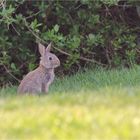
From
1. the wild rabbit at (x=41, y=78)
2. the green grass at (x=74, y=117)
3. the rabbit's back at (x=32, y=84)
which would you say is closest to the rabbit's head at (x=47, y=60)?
the wild rabbit at (x=41, y=78)

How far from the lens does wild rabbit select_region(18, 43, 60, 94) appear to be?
390 inches

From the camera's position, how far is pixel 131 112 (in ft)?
22.3

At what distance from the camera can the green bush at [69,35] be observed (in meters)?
12.9

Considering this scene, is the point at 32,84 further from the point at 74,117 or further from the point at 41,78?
the point at 74,117

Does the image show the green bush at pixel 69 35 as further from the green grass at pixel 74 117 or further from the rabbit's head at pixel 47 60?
the green grass at pixel 74 117

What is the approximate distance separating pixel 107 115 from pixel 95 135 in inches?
23.4

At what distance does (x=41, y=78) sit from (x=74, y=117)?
3570 millimetres

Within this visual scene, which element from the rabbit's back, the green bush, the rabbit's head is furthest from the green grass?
the green bush

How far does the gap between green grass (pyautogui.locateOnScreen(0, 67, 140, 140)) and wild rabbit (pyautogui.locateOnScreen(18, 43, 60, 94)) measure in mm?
1761

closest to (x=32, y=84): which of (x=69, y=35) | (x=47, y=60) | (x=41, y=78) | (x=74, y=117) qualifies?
(x=41, y=78)

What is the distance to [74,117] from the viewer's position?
6.64 metres

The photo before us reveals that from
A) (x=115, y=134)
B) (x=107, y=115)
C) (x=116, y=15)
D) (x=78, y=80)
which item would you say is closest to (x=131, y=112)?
(x=107, y=115)

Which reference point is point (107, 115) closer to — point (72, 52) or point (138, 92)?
point (138, 92)

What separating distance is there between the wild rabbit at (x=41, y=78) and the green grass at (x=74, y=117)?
1761 mm
